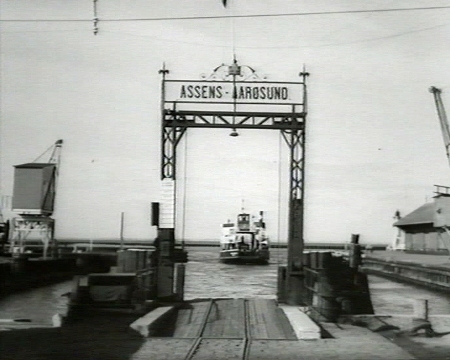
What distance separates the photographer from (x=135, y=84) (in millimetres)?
10055

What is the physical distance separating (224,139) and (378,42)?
11.9 feet

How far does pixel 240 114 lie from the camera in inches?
452

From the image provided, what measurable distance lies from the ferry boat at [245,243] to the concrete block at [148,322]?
1204 inches

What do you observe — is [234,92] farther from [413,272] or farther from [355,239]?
[413,272]

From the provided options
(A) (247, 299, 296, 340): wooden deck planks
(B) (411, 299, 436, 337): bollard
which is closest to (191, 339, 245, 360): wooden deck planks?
(A) (247, 299, 296, 340): wooden deck planks

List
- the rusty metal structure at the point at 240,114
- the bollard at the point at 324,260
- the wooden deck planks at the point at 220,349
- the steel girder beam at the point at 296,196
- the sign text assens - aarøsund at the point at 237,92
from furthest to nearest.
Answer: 1. the bollard at the point at 324,260
2. the steel girder beam at the point at 296,196
3. the sign text assens - aarøsund at the point at 237,92
4. the rusty metal structure at the point at 240,114
5. the wooden deck planks at the point at 220,349

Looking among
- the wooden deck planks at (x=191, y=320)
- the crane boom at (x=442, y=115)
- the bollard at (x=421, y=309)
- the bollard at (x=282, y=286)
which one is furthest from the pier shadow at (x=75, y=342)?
the crane boom at (x=442, y=115)

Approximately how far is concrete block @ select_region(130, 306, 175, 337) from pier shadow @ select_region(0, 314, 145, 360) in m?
0.10

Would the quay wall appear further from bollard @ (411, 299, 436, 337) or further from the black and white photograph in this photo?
bollard @ (411, 299, 436, 337)

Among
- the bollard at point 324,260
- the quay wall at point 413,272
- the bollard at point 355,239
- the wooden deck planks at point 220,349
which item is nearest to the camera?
the wooden deck planks at point 220,349

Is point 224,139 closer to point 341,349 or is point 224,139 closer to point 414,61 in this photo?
point 414,61

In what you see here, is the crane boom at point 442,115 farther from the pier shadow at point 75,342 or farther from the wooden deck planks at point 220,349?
the pier shadow at point 75,342

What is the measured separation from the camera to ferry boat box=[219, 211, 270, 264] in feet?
137

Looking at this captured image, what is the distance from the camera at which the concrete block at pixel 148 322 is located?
8720 millimetres
